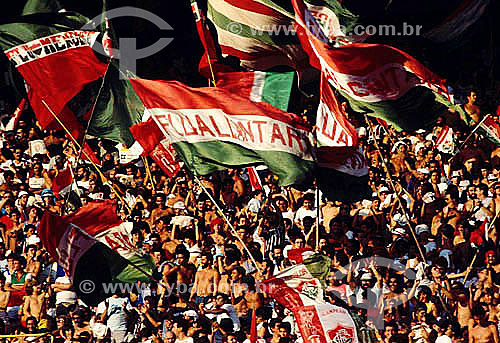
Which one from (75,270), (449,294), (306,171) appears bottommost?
(449,294)

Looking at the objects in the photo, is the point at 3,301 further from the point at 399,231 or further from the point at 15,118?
the point at 15,118

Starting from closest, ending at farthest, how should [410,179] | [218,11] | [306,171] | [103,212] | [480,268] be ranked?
[306,171]
[103,212]
[480,268]
[218,11]
[410,179]

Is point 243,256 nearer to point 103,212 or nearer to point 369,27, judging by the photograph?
point 103,212

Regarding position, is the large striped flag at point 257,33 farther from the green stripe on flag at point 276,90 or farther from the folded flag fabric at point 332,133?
the folded flag fabric at point 332,133

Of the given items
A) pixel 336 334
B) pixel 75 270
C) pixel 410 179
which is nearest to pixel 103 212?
pixel 75 270

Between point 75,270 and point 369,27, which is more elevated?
point 369,27

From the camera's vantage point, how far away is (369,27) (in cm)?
1750

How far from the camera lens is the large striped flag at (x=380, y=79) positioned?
431 inches

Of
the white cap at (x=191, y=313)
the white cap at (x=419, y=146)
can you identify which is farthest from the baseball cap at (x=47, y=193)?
the white cap at (x=419, y=146)

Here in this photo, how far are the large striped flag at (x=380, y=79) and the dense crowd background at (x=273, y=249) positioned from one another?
616mm

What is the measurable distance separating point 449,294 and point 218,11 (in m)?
4.47

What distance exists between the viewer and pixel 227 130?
1118cm

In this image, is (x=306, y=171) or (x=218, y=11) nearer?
(x=306, y=171)

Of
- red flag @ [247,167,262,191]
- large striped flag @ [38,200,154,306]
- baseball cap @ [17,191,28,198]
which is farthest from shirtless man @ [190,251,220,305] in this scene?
baseball cap @ [17,191,28,198]
